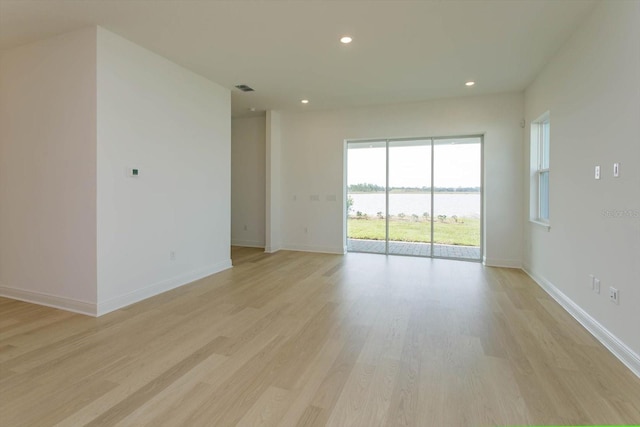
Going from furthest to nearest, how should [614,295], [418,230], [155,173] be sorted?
[418,230] < [155,173] < [614,295]

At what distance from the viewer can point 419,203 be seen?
632 centimetres

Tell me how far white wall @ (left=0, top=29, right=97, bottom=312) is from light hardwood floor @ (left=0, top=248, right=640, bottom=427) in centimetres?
38

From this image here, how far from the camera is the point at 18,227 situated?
367cm

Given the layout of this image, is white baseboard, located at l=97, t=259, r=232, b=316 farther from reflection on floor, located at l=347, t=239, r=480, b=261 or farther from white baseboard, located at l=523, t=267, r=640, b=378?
white baseboard, located at l=523, t=267, r=640, b=378

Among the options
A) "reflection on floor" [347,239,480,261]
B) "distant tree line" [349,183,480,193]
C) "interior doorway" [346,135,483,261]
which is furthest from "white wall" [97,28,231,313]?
"reflection on floor" [347,239,480,261]

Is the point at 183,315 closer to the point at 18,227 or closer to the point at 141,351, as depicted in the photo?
the point at 141,351

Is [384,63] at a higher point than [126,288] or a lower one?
higher

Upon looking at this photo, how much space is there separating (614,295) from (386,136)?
4.37 meters

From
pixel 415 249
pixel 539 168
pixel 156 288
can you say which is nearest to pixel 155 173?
pixel 156 288

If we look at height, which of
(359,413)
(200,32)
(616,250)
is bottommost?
(359,413)

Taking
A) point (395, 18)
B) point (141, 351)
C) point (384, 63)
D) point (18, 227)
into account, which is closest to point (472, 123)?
point (384, 63)

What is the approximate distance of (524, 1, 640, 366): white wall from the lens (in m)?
2.28

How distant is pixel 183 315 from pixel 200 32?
290 cm

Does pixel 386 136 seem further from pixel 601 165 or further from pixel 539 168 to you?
pixel 601 165
